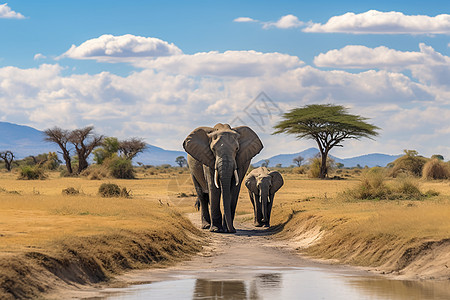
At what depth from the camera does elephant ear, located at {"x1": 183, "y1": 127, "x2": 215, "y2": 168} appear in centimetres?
2336

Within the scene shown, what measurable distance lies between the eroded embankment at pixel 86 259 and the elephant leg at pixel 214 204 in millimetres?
4092

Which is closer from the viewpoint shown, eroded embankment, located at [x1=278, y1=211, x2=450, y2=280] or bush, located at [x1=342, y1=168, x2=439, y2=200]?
eroded embankment, located at [x1=278, y1=211, x2=450, y2=280]

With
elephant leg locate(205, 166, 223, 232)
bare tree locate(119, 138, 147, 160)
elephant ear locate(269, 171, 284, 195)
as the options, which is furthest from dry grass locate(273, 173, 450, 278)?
bare tree locate(119, 138, 147, 160)

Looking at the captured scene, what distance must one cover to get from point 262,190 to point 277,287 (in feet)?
42.9

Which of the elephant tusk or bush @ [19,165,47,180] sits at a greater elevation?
bush @ [19,165,47,180]

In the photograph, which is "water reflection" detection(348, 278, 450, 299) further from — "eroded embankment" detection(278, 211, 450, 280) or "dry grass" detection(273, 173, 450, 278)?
"dry grass" detection(273, 173, 450, 278)

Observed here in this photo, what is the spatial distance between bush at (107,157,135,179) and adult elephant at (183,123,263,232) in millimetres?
40599

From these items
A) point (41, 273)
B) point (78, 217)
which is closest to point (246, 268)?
point (41, 273)

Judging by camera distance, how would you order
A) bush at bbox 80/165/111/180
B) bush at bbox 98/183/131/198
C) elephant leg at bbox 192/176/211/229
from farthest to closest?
bush at bbox 80/165/111/180 < bush at bbox 98/183/131/198 < elephant leg at bbox 192/176/211/229

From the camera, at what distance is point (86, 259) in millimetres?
13391

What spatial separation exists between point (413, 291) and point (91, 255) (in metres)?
6.12

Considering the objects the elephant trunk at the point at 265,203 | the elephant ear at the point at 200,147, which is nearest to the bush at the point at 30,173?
the elephant trunk at the point at 265,203

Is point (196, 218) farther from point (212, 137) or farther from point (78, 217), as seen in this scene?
point (78, 217)

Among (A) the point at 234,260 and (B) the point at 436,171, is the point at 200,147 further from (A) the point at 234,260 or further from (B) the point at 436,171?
(B) the point at 436,171
